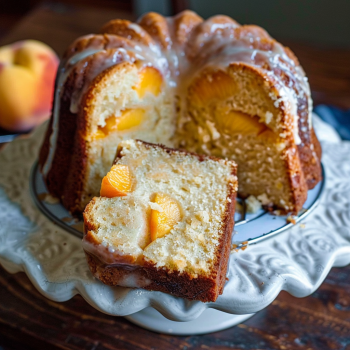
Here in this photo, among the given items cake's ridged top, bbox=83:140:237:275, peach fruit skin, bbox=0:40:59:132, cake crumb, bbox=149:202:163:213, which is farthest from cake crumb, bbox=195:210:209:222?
peach fruit skin, bbox=0:40:59:132

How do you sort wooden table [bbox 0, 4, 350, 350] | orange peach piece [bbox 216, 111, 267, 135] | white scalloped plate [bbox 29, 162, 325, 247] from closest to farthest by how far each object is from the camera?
wooden table [bbox 0, 4, 350, 350] → white scalloped plate [bbox 29, 162, 325, 247] → orange peach piece [bbox 216, 111, 267, 135]

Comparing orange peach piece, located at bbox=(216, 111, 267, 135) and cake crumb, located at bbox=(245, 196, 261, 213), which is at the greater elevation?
orange peach piece, located at bbox=(216, 111, 267, 135)

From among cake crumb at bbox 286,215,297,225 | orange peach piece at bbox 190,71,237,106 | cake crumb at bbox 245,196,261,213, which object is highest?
orange peach piece at bbox 190,71,237,106

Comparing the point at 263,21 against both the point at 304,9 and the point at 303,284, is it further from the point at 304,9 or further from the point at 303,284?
the point at 303,284

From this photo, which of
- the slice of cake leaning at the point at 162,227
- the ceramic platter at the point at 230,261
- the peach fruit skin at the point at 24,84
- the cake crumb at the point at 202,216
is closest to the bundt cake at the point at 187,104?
the ceramic platter at the point at 230,261

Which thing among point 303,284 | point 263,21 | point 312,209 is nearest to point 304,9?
point 263,21

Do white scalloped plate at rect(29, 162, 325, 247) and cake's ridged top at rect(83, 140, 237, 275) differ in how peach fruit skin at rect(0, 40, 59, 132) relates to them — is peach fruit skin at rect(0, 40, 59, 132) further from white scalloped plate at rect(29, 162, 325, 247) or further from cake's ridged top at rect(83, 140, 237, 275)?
cake's ridged top at rect(83, 140, 237, 275)

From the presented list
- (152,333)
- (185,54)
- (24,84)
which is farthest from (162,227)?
(24,84)

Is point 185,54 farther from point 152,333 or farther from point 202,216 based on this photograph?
point 152,333
